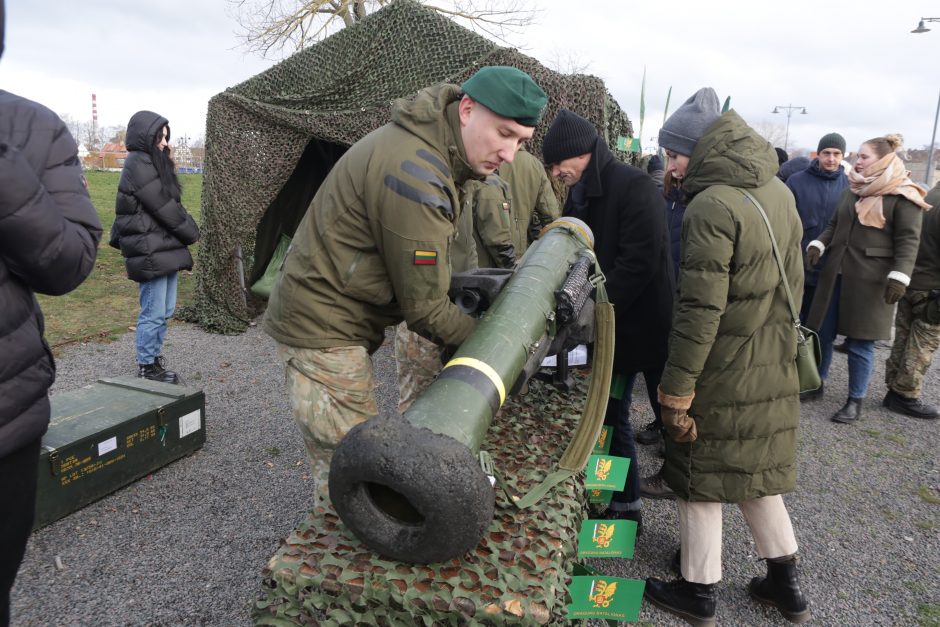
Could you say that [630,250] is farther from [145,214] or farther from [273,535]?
[145,214]

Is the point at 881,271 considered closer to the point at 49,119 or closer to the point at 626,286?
the point at 626,286

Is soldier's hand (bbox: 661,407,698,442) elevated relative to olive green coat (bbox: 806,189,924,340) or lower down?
lower down

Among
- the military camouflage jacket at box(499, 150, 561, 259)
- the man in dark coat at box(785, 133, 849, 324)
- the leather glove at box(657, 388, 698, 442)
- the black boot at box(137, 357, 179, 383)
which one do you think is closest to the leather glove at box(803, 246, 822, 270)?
the man in dark coat at box(785, 133, 849, 324)

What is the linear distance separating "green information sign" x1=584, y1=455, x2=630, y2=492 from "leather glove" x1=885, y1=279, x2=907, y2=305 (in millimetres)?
3693

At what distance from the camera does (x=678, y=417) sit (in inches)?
111

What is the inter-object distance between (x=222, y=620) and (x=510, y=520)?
68.4 inches

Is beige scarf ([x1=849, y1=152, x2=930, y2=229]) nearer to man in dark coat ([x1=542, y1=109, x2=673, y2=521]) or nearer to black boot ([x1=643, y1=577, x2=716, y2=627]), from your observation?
man in dark coat ([x1=542, y1=109, x2=673, y2=521])

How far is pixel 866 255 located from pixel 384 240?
16.5 ft

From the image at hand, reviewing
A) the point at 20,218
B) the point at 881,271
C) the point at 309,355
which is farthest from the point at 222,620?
the point at 881,271

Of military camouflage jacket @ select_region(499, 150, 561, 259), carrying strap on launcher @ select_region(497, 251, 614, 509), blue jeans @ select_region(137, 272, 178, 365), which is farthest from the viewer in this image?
blue jeans @ select_region(137, 272, 178, 365)

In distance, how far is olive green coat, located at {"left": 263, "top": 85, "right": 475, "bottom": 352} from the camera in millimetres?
1993

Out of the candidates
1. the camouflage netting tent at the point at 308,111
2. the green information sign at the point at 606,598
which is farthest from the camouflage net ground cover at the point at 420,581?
the camouflage netting tent at the point at 308,111

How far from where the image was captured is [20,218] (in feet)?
5.12

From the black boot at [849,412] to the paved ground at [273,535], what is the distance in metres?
0.11
